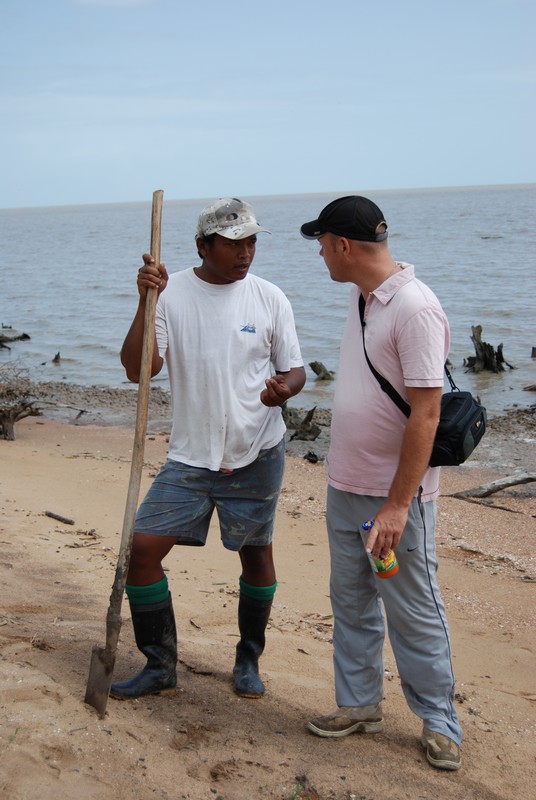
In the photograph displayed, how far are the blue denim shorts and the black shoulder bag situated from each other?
2.41ft

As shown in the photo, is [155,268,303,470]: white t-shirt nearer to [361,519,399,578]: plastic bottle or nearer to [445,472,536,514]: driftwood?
[361,519,399,578]: plastic bottle

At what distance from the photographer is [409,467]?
3053mm

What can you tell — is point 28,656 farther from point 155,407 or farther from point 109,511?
point 155,407

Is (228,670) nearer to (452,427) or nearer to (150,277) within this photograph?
(452,427)

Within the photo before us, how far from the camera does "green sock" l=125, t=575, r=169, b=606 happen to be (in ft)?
11.6

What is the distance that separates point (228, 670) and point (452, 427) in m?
1.65

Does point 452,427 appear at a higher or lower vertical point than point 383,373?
lower

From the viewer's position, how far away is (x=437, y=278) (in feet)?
103

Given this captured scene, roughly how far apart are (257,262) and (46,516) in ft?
118

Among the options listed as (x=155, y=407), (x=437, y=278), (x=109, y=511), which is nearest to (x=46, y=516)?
(x=109, y=511)

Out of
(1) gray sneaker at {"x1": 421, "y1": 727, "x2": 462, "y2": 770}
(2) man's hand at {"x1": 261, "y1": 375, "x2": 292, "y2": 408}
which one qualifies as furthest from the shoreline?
(1) gray sneaker at {"x1": 421, "y1": 727, "x2": 462, "y2": 770}

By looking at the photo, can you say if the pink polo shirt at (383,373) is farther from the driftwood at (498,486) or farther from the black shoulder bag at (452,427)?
the driftwood at (498,486)

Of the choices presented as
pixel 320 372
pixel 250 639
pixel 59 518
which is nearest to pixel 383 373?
pixel 250 639

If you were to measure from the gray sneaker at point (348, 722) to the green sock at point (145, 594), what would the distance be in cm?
79
